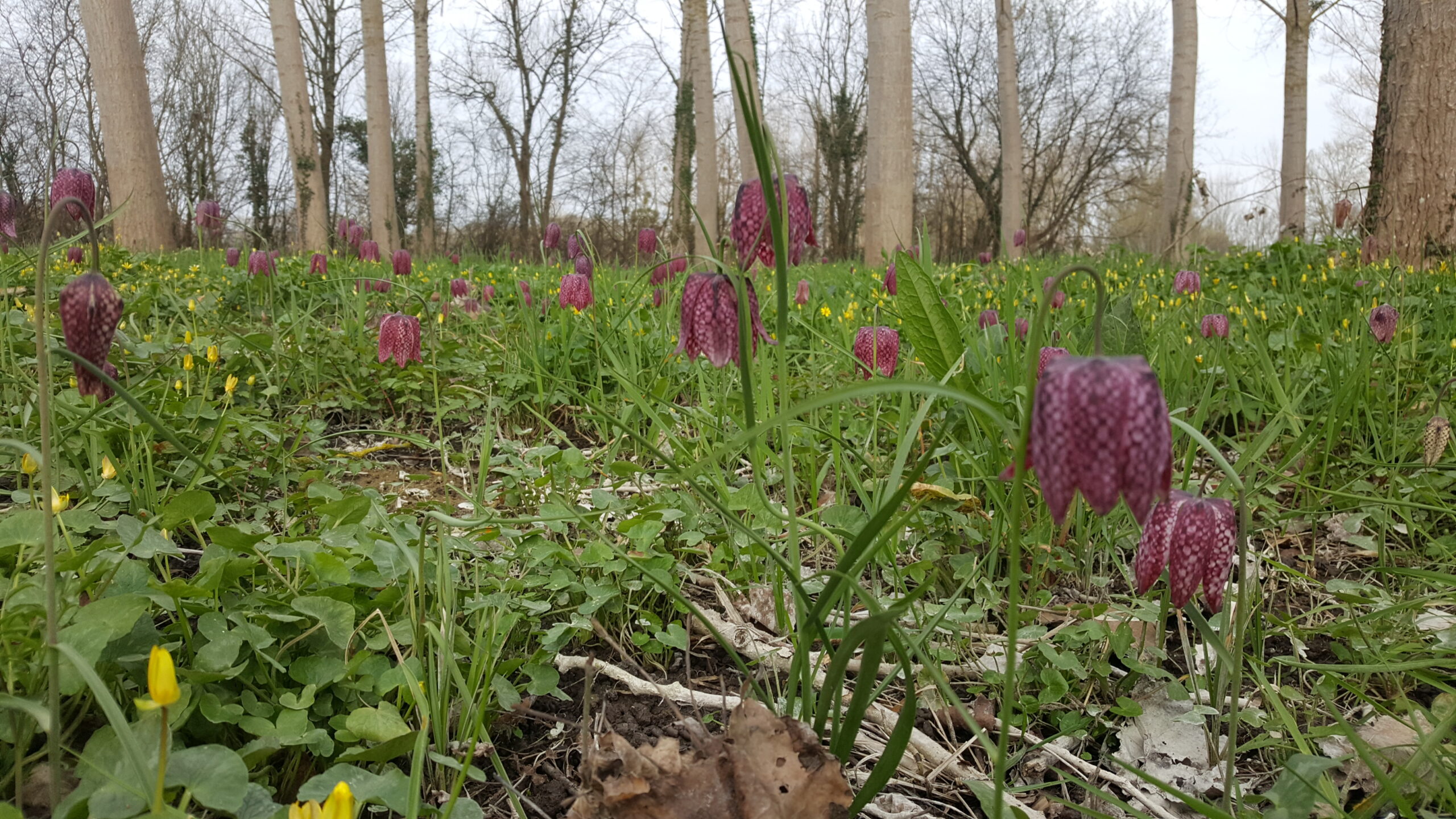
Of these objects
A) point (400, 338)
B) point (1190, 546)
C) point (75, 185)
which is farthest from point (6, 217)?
point (1190, 546)

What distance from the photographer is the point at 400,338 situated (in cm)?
210

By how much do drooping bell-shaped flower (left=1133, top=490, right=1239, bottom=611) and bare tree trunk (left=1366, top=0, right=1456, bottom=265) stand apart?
15.9ft

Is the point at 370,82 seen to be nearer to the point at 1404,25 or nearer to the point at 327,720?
the point at 1404,25

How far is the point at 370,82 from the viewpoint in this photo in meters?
10.1

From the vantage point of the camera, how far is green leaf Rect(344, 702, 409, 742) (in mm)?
984

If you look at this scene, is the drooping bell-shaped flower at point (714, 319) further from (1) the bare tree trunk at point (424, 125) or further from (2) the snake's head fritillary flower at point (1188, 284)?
(1) the bare tree trunk at point (424, 125)

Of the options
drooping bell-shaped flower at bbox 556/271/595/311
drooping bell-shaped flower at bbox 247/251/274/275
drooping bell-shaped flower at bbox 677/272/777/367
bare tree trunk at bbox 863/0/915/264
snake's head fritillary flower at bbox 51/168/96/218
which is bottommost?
drooping bell-shaped flower at bbox 677/272/777/367

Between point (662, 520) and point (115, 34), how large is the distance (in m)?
8.59

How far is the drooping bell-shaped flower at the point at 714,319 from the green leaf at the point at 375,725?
1.84ft

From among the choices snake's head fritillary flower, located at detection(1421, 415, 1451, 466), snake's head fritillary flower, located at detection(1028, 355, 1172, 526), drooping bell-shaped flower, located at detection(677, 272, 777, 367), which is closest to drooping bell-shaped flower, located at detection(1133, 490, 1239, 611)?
snake's head fritillary flower, located at detection(1028, 355, 1172, 526)

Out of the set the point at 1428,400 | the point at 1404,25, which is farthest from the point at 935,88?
the point at 1428,400

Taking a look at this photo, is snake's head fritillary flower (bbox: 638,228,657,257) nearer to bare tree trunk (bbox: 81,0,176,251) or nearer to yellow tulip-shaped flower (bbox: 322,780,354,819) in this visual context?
yellow tulip-shaped flower (bbox: 322,780,354,819)

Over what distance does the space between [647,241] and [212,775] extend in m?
2.69

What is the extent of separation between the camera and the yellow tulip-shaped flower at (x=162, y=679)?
2.15ft
